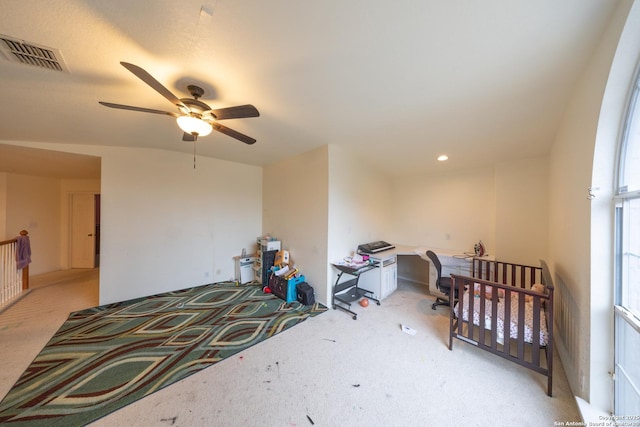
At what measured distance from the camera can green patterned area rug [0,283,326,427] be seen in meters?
1.54

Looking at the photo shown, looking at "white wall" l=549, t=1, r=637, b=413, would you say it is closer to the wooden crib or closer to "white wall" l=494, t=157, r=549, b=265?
the wooden crib

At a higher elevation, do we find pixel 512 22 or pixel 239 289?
pixel 512 22

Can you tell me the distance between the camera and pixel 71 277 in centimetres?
438

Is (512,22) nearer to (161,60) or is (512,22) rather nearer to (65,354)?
(161,60)

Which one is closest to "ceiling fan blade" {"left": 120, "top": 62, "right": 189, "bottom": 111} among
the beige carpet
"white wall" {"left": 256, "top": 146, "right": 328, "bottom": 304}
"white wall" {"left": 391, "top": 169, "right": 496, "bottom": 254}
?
"white wall" {"left": 256, "top": 146, "right": 328, "bottom": 304}

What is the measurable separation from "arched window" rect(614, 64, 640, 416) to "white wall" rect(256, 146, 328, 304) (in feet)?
8.50

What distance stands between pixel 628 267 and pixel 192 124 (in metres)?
3.29

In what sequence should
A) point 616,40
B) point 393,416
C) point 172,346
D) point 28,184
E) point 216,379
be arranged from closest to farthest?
point 616,40 < point 393,416 < point 216,379 < point 172,346 < point 28,184

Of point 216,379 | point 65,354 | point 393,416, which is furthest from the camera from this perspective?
point 65,354

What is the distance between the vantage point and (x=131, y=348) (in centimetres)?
214

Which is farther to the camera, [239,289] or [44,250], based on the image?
[44,250]

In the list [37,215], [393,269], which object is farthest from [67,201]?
[393,269]

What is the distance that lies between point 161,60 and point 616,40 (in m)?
2.83

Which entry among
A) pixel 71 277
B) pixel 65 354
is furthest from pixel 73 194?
pixel 65 354
